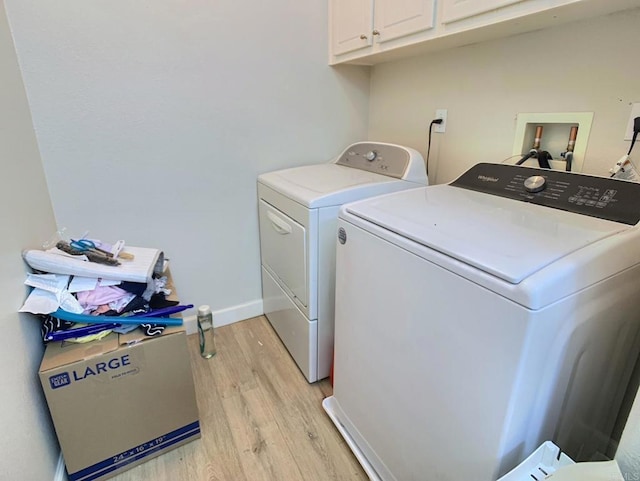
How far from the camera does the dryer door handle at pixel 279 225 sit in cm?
165

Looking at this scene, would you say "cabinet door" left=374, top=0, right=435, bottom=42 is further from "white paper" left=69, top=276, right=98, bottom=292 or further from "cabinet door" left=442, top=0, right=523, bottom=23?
"white paper" left=69, top=276, right=98, bottom=292

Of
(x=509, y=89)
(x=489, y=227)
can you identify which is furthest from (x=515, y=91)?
(x=489, y=227)

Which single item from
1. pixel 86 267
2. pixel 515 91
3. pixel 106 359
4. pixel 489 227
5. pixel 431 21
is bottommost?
pixel 106 359

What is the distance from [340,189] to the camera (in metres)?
1.50

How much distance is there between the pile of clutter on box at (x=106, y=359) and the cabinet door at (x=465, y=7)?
1386 millimetres

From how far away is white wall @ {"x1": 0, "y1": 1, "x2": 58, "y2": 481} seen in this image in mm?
956

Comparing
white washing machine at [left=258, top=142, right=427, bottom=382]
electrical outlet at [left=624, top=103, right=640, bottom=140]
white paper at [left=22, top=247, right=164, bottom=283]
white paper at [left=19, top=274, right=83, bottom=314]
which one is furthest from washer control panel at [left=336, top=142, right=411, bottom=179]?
white paper at [left=19, top=274, right=83, bottom=314]

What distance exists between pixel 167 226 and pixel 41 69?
2.63 ft

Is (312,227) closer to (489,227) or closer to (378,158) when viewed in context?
(378,158)

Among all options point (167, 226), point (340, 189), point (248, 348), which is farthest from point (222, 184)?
point (248, 348)

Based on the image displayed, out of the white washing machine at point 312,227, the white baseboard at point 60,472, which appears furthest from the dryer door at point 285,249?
the white baseboard at point 60,472

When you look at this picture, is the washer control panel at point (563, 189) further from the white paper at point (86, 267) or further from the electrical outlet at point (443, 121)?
the white paper at point (86, 267)

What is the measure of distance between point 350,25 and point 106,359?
175 centimetres

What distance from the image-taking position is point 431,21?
4.22ft
